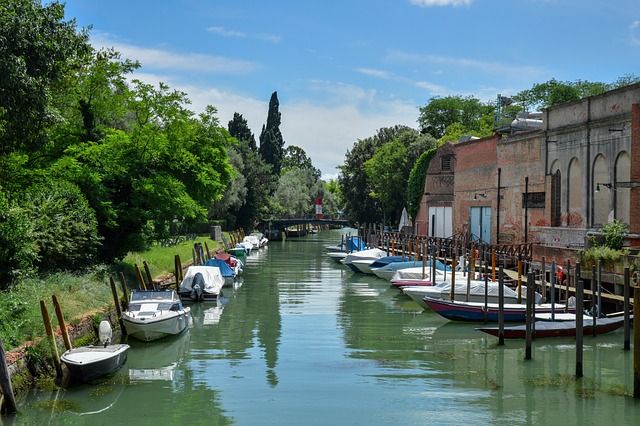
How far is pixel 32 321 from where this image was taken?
18.1 meters

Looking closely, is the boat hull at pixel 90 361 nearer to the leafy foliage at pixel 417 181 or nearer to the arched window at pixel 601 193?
the arched window at pixel 601 193

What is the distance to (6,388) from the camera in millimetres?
14680

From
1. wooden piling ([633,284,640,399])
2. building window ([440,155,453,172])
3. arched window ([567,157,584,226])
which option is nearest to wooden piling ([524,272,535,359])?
wooden piling ([633,284,640,399])

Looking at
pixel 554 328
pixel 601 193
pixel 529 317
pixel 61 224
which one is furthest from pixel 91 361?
pixel 601 193

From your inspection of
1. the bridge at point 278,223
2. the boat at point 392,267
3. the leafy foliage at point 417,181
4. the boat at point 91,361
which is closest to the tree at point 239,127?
the bridge at point 278,223

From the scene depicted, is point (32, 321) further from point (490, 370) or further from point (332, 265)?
point (332, 265)

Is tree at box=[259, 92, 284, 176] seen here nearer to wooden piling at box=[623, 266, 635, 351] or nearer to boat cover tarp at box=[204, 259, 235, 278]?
boat cover tarp at box=[204, 259, 235, 278]

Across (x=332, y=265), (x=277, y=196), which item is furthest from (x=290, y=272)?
(x=277, y=196)

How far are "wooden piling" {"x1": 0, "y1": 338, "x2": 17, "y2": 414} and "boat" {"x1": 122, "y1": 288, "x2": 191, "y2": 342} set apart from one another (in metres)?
7.80

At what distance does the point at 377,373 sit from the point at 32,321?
28.5 feet

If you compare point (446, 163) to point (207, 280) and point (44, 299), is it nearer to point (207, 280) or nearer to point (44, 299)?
point (207, 280)

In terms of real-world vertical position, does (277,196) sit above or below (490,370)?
above

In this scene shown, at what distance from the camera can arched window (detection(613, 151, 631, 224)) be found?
1280 inches

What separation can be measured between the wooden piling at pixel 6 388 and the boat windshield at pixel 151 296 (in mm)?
9498
